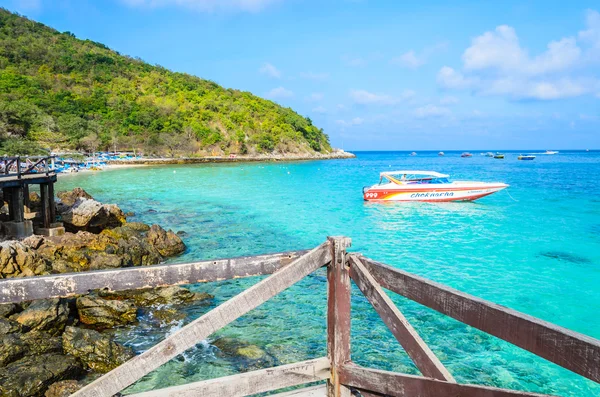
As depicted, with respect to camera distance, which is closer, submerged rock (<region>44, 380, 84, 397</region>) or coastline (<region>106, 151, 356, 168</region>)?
submerged rock (<region>44, 380, 84, 397</region>)

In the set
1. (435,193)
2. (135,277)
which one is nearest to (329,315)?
(135,277)

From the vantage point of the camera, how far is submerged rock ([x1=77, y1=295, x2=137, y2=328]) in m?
8.06

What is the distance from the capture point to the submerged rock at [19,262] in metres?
9.62

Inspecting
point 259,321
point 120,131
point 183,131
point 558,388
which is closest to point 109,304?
point 259,321

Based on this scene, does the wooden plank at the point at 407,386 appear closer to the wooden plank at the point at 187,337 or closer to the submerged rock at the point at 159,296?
the wooden plank at the point at 187,337

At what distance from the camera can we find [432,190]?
27.1 metres

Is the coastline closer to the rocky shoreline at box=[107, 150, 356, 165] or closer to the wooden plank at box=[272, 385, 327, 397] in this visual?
the rocky shoreline at box=[107, 150, 356, 165]

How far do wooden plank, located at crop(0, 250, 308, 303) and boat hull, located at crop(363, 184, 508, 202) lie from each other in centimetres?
2527

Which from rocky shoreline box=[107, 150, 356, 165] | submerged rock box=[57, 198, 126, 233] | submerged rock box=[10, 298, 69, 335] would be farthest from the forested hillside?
submerged rock box=[10, 298, 69, 335]

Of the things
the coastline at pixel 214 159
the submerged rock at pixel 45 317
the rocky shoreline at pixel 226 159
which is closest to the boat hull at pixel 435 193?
the submerged rock at pixel 45 317

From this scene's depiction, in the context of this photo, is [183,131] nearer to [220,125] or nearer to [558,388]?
[220,125]

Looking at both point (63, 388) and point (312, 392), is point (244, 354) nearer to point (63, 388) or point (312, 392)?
point (63, 388)

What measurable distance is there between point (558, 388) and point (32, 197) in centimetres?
2363

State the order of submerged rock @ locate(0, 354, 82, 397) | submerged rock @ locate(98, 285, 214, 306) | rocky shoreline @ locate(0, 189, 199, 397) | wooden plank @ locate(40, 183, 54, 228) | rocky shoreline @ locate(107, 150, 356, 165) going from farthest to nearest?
rocky shoreline @ locate(107, 150, 356, 165) → wooden plank @ locate(40, 183, 54, 228) → submerged rock @ locate(98, 285, 214, 306) → rocky shoreline @ locate(0, 189, 199, 397) → submerged rock @ locate(0, 354, 82, 397)
